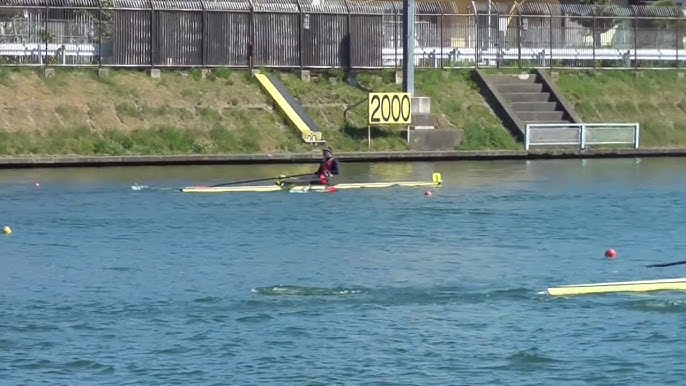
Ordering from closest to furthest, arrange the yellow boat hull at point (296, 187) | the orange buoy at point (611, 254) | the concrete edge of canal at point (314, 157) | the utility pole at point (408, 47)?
1. the orange buoy at point (611, 254)
2. the yellow boat hull at point (296, 187)
3. the concrete edge of canal at point (314, 157)
4. the utility pole at point (408, 47)

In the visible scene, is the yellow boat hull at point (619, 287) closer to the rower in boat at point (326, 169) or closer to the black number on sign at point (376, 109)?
the rower in boat at point (326, 169)

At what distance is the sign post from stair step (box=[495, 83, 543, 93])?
17.8 feet

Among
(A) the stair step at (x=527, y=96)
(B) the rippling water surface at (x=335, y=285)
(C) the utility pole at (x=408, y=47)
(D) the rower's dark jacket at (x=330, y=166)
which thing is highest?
(C) the utility pole at (x=408, y=47)

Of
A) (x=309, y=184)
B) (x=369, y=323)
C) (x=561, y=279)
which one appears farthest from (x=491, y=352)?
(x=309, y=184)

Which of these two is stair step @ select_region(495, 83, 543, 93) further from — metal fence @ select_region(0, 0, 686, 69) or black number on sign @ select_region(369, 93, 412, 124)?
black number on sign @ select_region(369, 93, 412, 124)

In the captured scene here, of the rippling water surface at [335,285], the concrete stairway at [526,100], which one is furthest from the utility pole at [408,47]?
the rippling water surface at [335,285]

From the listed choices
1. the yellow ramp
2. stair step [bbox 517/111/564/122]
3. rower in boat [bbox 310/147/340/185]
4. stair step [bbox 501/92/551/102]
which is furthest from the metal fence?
rower in boat [bbox 310/147/340/185]

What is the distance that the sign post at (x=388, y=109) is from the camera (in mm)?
50062

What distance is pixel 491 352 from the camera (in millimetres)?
19844

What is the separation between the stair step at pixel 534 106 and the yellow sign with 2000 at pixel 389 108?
5136mm

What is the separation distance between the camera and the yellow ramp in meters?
49.2

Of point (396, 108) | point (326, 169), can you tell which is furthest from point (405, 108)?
point (326, 169)

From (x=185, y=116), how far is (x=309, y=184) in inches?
425

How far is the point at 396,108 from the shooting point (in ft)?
166
